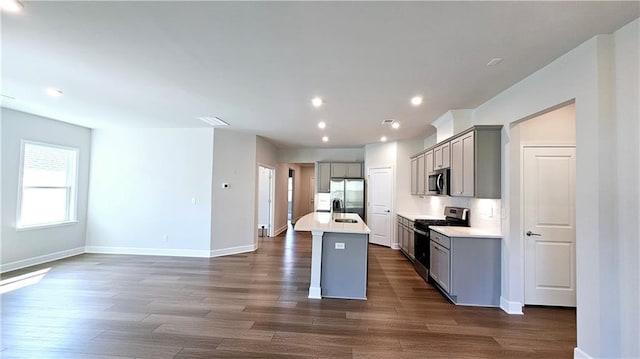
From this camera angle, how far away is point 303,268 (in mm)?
4938

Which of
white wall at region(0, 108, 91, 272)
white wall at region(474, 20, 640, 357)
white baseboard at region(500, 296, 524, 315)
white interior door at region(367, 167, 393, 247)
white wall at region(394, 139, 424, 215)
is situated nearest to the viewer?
white wall at region(474, 20, 640, 357)

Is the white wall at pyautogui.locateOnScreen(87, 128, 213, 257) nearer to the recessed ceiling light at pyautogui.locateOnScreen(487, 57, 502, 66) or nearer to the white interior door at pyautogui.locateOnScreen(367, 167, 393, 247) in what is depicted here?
the white interior door at pyautogui.locateOnScreen(367, 167, 393, 247)

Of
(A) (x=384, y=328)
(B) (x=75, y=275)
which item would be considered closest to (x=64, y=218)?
(B) (x=75, y=275)

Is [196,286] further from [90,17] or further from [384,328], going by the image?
[90,17]

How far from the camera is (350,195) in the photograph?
7.61m

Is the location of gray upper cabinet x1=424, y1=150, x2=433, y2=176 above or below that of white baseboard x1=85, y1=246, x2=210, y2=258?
above

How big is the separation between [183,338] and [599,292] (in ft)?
11.4

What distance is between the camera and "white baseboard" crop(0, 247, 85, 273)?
4459mm

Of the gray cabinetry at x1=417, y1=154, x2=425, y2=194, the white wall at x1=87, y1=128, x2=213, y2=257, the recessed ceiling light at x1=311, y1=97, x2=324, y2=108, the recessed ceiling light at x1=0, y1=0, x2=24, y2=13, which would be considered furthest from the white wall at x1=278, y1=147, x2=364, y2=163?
the recessed ceiling light at x1=0, y1=0, x2=24, y2=13

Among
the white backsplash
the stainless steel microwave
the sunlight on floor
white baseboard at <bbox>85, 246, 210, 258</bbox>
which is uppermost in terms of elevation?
the stainless steel microwave

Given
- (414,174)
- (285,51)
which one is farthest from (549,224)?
(285,51)

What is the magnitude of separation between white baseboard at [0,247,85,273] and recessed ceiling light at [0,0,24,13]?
4.56 metres

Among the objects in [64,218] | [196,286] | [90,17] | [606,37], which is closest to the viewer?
[90,17]

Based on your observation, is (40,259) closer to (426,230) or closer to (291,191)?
(426,230)
